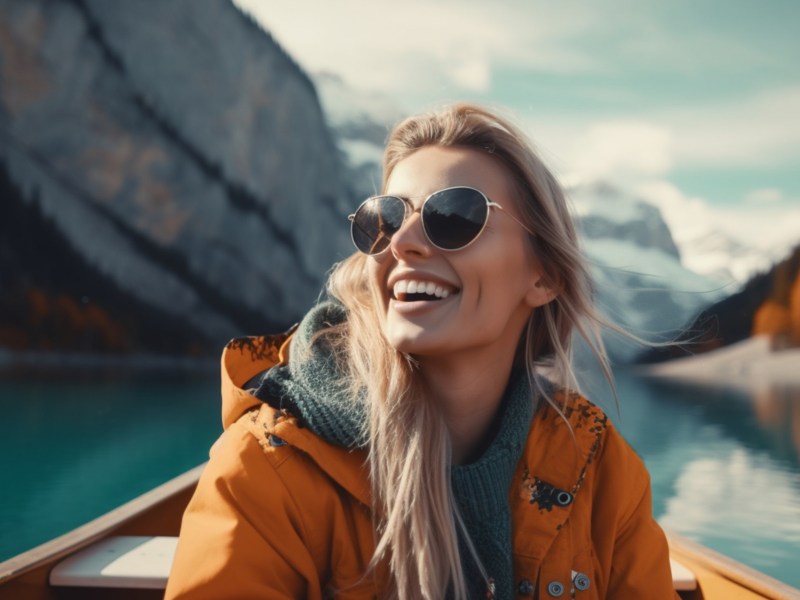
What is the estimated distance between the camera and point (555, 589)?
1.60 meters

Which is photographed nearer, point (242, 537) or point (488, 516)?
point (242, 537)

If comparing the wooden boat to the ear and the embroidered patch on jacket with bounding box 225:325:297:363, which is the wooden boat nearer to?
the embroidered patch on jacket with bounding box 225:325:297:363

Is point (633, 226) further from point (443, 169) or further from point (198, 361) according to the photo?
point (443, 169)

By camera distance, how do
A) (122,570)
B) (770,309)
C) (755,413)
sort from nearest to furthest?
(122,570) < (755,413) < (770,309)

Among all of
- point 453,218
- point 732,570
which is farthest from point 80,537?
point 732,570

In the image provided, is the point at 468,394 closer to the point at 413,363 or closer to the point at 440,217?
the point at 413,363

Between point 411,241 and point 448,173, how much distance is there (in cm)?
18

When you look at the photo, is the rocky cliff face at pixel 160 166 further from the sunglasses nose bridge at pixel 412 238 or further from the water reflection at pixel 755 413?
the sunglasses nose bridge at pixel 412 238

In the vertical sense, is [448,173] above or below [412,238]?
above

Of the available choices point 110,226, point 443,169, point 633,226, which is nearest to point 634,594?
point 443,169

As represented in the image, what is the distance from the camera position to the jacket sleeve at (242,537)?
4.41ft

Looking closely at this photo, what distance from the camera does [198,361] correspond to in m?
26.5

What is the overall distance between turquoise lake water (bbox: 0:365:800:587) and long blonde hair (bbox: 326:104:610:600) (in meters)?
1.49

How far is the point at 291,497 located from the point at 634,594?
0.78 meters
